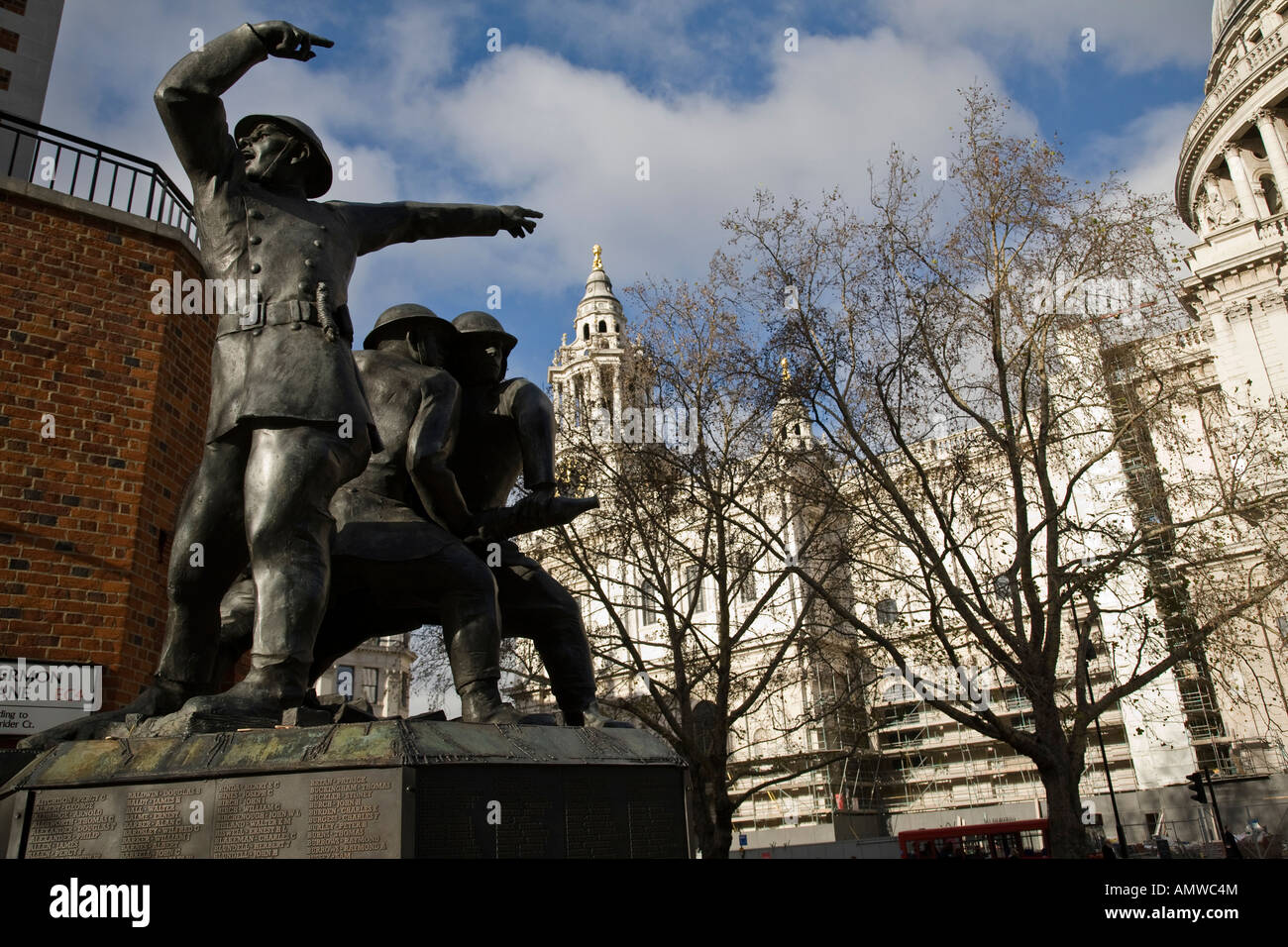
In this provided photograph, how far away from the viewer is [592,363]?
35.4 m

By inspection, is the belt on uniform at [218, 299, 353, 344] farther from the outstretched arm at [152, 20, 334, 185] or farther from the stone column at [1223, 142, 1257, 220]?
the stone column at [1223, 142, 1257, 220]

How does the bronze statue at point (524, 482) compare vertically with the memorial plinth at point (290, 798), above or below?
above

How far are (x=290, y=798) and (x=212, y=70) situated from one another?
2537 millimetres

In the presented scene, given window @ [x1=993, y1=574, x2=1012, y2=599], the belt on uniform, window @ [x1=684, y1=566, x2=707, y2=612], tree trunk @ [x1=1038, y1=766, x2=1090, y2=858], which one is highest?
window @ [x1=684, y1=566, x2=707, y2=612]

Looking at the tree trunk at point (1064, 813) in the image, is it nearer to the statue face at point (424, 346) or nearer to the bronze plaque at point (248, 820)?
the statue face at point (424, 346)

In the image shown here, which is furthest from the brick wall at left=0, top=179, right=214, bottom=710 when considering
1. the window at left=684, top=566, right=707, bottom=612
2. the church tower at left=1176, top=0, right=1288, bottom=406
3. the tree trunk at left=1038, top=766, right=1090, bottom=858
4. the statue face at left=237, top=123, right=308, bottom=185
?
the church tower at left=1176, top=0, right=1288, bottom=406

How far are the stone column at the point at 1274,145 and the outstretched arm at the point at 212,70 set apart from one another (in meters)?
45.3

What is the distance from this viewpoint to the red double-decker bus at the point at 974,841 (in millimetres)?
25234

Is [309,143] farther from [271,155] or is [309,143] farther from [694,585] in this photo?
[694,585]

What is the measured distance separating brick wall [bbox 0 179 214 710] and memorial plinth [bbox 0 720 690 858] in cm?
701

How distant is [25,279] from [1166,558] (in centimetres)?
1658

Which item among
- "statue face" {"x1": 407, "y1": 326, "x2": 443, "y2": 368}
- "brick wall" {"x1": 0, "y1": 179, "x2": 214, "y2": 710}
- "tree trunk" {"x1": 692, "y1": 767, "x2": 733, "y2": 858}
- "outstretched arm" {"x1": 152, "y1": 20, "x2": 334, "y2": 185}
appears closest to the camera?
"outstretched arm" {"x1": 152, "y1": 20, "x2": 334, "y2": 185}

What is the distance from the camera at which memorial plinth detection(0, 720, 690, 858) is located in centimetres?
254

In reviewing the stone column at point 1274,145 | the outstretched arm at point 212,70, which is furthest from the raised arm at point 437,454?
the stone column at point 1274,145
